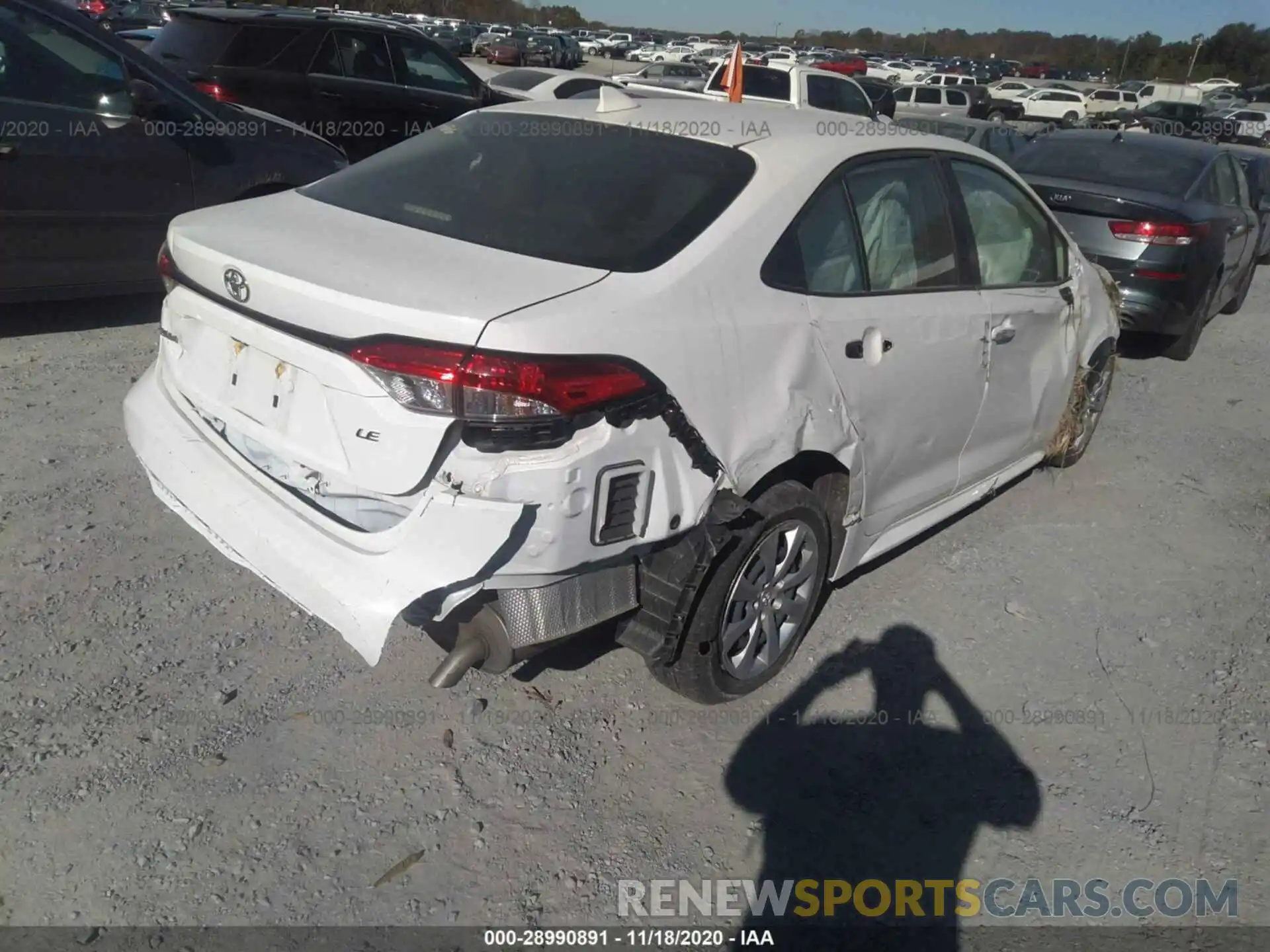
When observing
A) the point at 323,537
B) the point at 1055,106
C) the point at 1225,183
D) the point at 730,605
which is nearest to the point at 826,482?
the point at 730,605

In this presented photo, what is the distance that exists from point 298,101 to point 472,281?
25.3ft

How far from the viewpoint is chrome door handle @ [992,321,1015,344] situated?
3.65 metres

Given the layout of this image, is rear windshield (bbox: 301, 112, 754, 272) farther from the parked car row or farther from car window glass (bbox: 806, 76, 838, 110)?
car window glass (bbox: 806, 76, 838, 110)

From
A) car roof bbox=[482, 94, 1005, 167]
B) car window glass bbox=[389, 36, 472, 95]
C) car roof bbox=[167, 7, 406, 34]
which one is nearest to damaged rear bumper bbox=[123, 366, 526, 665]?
car roof bbox=[482, 94, 1005, 167]

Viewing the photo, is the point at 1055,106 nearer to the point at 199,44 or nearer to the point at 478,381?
the point at 199,44

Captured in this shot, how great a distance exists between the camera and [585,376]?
88.7 inches

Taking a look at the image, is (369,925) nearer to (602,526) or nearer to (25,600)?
(602,526)

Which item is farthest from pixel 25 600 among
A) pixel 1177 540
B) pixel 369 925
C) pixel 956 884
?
pixel 1177 540

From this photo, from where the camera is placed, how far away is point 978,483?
406 cm

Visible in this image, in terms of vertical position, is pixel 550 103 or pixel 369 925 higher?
pixel 550 103

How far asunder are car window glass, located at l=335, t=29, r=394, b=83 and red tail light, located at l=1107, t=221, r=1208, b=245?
6.80 m

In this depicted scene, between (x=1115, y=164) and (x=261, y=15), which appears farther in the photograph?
(x=261, y=15)

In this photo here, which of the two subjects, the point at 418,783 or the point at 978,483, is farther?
the point at 978,483

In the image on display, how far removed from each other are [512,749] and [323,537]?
855 millimetres
